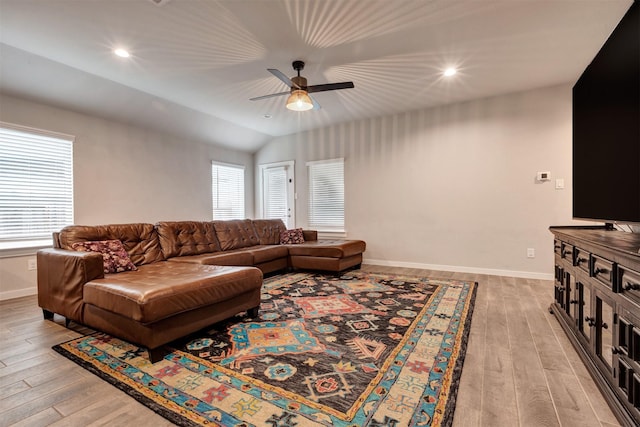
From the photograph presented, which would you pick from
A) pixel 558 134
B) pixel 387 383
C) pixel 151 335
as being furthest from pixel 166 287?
pixel 558 134

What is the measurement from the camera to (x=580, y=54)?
10.5 feet

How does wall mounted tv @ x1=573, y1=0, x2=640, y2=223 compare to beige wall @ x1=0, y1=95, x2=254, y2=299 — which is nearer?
wall mounted tv @ x1=573, y1=0, x2=640, y2=223

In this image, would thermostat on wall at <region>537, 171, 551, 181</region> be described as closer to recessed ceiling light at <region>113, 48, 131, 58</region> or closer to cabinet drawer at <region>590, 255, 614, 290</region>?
cabinet drawer at <region>590, 255, 614, 290</region>

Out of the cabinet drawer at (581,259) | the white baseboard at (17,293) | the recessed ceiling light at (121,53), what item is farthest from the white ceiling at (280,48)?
the white baseboard at (17,293)

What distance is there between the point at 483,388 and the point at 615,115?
1.90m

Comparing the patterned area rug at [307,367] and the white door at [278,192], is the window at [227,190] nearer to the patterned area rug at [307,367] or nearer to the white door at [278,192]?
the white door at [278,192]

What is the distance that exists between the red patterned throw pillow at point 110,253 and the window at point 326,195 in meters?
3.66

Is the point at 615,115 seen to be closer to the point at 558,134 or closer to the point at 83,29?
the point at 558,134

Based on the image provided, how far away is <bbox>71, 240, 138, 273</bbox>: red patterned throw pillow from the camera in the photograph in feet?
9.03

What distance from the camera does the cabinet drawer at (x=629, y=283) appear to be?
127 centimetres

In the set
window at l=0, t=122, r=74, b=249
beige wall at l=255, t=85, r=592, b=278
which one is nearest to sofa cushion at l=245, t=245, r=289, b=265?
beige wall at l=255, t=85, r=592, b=278

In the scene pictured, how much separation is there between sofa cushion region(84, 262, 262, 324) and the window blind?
398 centimetres

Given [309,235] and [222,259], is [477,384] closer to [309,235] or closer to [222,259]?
[222,259]

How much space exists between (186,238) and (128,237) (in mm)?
713
